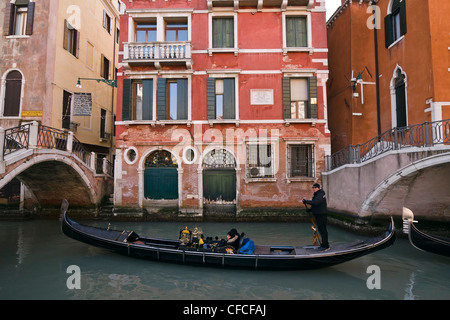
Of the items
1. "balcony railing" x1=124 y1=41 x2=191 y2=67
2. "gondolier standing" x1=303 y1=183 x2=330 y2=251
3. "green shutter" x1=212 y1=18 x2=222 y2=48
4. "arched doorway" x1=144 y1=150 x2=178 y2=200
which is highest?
"green shutter" x1=212 y1=18 x2=222 y2=48

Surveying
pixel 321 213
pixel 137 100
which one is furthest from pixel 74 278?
pixel 137 100

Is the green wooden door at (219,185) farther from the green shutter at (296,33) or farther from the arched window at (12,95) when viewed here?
the arched window at (12,95)

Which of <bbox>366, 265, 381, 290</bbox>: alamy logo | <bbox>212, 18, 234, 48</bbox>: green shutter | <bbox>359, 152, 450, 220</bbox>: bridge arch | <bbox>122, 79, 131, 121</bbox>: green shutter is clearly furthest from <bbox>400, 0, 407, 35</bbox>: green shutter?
<bbox>122, 79, 131, 121</bbox>: green shutter

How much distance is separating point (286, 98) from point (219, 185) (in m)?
4.27

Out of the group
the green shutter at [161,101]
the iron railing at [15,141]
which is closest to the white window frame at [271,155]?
the green shutter at [161,101]

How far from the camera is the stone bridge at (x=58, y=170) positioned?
8.49m

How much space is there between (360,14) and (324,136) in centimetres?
505

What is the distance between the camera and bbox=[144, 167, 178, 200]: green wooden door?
36.7ft

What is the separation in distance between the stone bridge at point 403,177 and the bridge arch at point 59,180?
9.36m

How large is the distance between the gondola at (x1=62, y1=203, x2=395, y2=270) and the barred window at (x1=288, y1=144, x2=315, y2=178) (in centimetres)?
560

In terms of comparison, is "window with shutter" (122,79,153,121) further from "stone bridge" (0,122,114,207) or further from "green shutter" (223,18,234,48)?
"green shutter" (223,18,234,48)
